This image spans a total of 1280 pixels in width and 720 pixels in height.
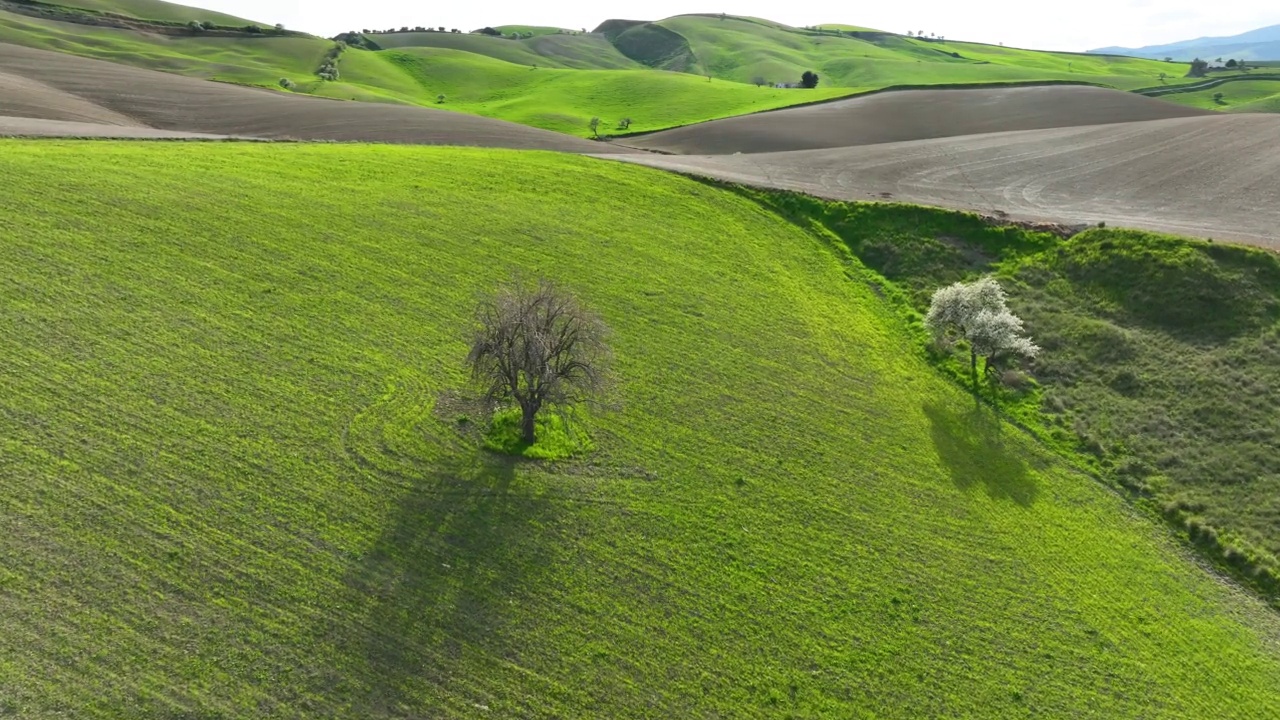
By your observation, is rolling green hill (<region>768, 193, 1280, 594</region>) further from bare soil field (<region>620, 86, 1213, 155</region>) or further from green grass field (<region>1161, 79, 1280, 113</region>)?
green grass field (<region>1161, 79, 1280, 113</region>)

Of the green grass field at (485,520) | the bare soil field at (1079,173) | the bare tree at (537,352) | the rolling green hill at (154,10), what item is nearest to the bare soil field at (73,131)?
the green grass field at (485,520)

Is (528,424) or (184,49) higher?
(184,49)

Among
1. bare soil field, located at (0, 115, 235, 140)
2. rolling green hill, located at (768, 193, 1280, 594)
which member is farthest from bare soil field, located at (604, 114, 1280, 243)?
bare soil field, located at (0, 115, 235, 140)

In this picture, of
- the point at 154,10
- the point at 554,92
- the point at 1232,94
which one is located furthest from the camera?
the point at 154,10

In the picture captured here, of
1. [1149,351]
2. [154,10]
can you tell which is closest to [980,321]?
[1149,351]

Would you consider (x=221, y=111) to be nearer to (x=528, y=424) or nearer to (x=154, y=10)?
(x=528, y=424)


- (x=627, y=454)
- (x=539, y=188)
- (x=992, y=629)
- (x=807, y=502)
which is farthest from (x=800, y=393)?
(x=539, y=188)

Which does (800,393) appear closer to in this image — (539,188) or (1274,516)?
(1274,516)
